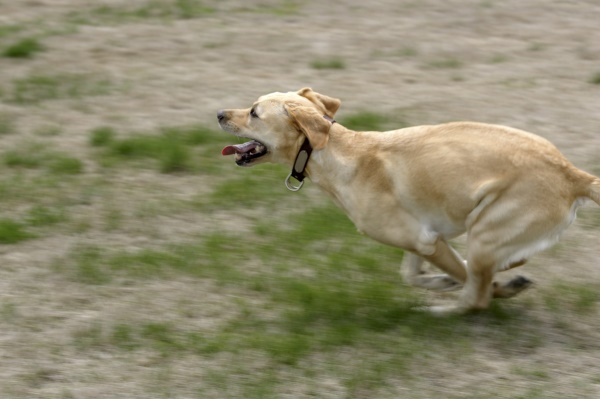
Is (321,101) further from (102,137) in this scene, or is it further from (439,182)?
(102,137)

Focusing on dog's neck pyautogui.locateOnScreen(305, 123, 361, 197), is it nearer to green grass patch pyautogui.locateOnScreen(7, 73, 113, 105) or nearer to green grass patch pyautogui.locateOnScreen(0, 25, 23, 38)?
green grass patch pyautogui.locateOnScreen(7, 73, 113, 105)

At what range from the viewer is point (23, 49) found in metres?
11.6

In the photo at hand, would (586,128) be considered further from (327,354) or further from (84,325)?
(84,325)

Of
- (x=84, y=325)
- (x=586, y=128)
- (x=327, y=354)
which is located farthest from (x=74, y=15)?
(x=327, y=354)

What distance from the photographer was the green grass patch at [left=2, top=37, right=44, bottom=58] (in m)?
11.6

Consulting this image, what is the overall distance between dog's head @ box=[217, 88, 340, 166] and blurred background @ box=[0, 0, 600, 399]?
2.87 feet

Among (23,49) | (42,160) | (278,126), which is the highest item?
(278,126)

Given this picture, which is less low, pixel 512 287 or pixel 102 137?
pixel 512 287

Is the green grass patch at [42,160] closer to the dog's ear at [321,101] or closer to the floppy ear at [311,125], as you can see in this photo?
the dog's ear at [321,101]

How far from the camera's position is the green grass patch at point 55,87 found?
10453 millimetres

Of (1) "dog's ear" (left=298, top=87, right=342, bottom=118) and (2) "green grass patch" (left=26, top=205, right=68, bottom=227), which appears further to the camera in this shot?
(2) "green grass patch" (left=26, top=205, right=68, bottom=227)

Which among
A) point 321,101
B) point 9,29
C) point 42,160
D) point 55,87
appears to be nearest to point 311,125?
point 321,101

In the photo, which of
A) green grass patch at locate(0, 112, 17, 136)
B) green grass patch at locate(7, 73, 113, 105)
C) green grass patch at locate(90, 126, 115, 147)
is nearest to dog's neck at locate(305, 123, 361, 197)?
green grass patch at locate(90, 126, 115, 147)

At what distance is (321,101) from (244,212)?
5.03ft
